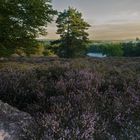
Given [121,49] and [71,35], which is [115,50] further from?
[71,35]

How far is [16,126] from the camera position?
4039 mm

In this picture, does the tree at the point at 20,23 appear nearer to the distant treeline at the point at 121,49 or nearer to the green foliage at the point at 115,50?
the distant treeline at the point at 121,49

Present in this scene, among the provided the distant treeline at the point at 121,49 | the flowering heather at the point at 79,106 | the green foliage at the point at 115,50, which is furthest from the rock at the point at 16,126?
the green foliage at the point at 115,50

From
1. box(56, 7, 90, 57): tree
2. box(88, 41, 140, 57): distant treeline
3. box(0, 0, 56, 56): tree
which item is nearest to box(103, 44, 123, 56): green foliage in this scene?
box(88, 41, 140, 57): distant treeline

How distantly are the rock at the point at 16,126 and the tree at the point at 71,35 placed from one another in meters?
64.2

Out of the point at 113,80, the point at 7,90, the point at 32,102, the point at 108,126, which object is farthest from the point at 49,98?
the point at 113,80

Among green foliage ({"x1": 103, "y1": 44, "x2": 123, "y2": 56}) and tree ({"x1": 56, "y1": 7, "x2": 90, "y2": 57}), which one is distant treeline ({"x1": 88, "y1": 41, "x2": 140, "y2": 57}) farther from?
tree ({"x1": 56, "y1": 7, "x2": 90, "y2": 57})

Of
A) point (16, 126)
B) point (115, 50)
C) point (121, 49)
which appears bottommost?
point (115, 50)

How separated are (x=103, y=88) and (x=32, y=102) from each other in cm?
136

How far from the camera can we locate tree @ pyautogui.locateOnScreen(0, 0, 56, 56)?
84.5 ft

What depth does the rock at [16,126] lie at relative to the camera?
389 cm

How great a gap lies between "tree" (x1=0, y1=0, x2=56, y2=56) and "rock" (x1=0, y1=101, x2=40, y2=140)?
21.4 m

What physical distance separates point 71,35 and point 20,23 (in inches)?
1735

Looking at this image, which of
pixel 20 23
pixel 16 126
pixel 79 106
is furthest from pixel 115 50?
pixel 16 126
